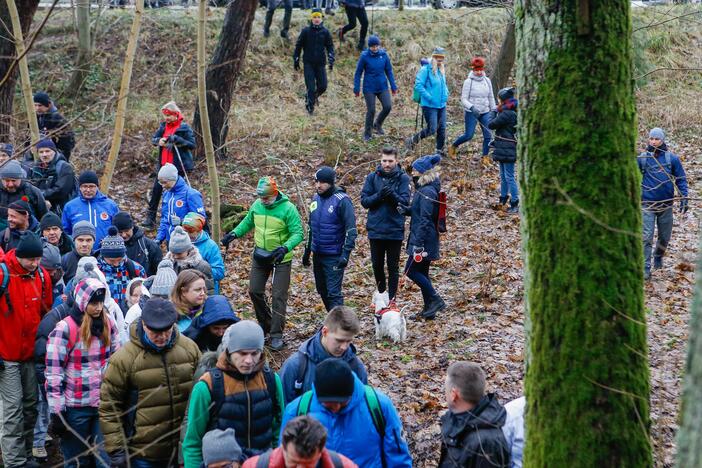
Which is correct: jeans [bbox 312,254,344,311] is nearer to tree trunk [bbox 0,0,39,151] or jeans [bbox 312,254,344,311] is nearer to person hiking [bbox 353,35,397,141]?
tree trunk [bbox 0,0,39,151]

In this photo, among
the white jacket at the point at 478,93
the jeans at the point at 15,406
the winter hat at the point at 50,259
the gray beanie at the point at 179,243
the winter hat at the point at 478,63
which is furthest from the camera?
the white jacket at the point at 478,93

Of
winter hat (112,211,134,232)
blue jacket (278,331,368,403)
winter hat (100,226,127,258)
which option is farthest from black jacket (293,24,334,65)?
blue jacket (278,331,368,403)

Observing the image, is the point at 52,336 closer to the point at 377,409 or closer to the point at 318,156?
the point at 377,409

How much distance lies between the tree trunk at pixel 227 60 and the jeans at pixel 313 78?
1.90 meters

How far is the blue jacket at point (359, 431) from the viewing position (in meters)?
4.56

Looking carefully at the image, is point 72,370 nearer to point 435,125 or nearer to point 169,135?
point 169,135

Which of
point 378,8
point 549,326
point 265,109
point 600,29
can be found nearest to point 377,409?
point 549,326

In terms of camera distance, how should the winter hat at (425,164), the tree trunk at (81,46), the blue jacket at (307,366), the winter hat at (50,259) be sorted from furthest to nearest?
the tree trunk at (81,46) < the winter hat at (425,164) < the winter hat at (50,259) < the blue jacket at (307,366)

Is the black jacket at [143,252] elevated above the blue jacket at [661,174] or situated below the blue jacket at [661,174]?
below

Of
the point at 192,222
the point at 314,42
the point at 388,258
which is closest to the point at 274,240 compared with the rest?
the point at 192,222

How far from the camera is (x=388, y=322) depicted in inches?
340

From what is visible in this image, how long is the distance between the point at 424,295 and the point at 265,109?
9675 millimetres

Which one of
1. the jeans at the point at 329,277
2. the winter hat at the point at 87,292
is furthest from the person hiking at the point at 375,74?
the winter hat at the point at 87,292

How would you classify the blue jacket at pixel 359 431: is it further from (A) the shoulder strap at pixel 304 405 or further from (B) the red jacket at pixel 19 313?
(B) the red jacket at pixel 19 313
